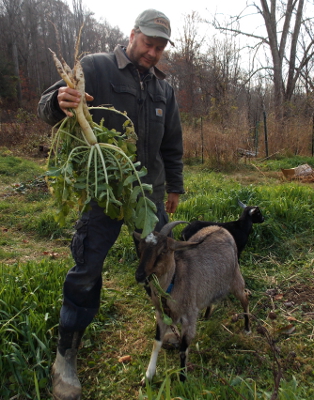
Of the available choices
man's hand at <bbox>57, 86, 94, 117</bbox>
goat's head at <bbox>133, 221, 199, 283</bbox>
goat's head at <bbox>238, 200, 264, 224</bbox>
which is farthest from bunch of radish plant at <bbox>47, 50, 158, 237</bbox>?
goat's head at <bbox>238, 200, 264, 224</bbox>

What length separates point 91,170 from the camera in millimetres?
1830

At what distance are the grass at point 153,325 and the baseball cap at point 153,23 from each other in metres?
2.13

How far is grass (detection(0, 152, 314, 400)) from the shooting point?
7.30 feet

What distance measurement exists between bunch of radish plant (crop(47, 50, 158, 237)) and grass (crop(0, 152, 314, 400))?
36.4 inches

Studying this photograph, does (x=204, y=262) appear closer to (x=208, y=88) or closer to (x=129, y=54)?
(x=129, y=54)

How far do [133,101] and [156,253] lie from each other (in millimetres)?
1130

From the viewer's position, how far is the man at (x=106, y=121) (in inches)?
85.9

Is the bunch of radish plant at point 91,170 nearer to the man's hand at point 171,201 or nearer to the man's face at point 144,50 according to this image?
the man's face at point 144,50

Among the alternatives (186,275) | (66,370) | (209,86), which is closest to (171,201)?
(186,275)

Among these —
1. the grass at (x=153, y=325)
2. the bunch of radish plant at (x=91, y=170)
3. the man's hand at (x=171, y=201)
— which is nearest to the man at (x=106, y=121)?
the bunch of radish plant at (x=91, y=170)

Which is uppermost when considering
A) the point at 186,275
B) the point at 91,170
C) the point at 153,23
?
the point at 153,23

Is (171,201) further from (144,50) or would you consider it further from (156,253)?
(144,50)

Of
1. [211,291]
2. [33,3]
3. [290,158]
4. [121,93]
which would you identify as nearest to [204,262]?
[211,291]

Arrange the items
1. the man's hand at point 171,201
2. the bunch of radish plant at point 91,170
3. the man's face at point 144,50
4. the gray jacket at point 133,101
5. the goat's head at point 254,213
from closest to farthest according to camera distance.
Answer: the bunch of radish plant at point 91,170 < the gray jacket at point 133,101 < the man's face at point 144,50 < the man's hand at point 171,201 < the goat's head at point 254,213
